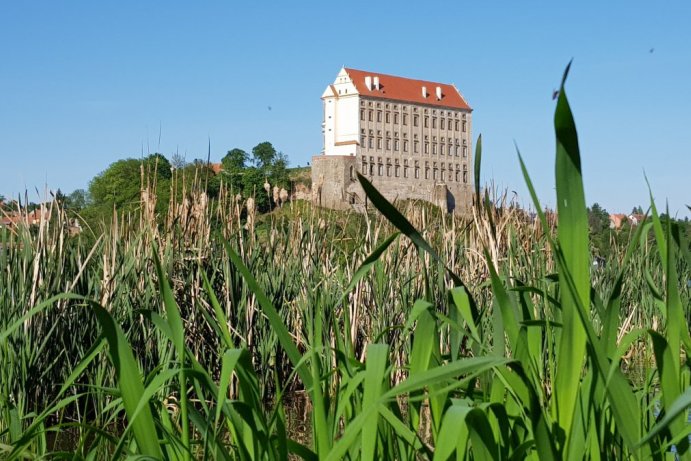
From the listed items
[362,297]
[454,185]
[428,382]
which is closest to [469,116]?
[454,185]

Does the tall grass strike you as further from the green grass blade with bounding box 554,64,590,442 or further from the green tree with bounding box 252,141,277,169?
the green tree with bounding box 252,141,277,169

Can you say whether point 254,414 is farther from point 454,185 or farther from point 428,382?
point 454,185

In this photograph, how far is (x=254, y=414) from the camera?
158 cm

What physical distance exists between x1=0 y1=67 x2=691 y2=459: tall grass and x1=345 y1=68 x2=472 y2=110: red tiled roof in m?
59.4

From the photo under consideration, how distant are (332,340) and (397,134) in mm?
62469

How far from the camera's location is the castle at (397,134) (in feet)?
208

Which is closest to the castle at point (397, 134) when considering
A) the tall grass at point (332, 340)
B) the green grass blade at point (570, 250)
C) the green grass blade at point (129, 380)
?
the tall grass at point (332, 340)

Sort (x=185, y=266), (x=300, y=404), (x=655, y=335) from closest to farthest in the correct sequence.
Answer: (x=655, y=335)
(x=185, y=266)
(x=300, y=404)

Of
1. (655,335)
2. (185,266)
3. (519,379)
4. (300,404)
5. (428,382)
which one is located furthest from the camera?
(300,404)

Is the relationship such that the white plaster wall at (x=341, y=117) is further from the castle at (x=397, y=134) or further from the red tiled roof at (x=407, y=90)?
the red tiled roof at (x=407, y=90)

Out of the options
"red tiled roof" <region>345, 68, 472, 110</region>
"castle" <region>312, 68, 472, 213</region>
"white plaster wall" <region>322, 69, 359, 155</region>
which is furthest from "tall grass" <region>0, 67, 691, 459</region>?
"red tiled roof" <region>345, 68, 472, 110</region>

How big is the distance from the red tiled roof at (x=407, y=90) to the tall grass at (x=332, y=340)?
195 feet

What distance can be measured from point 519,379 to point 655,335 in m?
0.21

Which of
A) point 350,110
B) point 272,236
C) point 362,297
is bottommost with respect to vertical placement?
point 362,297
